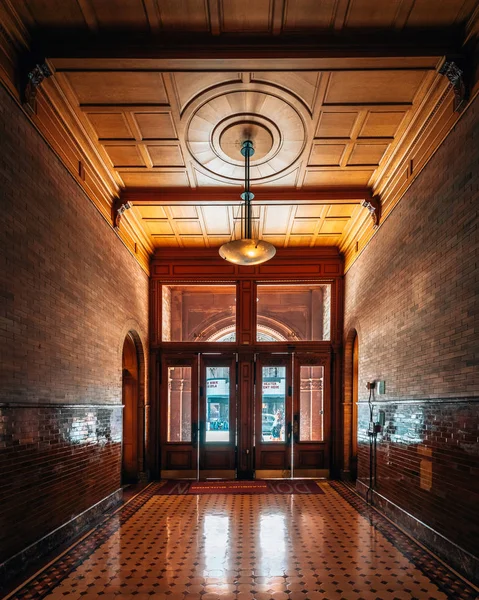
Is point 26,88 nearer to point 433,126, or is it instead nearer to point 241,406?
point 433,126

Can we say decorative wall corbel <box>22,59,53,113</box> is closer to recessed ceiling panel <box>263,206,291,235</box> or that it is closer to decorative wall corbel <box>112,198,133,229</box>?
decorative wall corbel <box>112,198,133,229</box>

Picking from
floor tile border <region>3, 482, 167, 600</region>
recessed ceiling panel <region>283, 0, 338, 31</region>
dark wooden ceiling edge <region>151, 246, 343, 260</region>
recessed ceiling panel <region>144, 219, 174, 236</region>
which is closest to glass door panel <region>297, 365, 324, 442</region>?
dark wooden ceiling edge <region>151, 246, 343, 260</region>

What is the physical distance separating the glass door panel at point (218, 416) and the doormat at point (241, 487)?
53cm

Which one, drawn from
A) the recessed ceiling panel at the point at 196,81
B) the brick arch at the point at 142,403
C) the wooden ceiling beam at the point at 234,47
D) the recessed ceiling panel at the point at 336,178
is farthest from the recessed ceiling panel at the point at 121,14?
the brick arch at the point at 142,403

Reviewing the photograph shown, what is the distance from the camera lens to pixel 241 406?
1034cm

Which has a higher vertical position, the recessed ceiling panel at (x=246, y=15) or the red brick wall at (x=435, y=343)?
the recessed ceiling panel at (x=246, y=15)

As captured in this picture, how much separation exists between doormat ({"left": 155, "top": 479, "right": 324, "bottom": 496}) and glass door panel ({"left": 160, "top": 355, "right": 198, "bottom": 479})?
446 millimetres

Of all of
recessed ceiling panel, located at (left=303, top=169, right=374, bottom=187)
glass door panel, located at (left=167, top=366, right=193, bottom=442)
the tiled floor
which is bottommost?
the tiled floor

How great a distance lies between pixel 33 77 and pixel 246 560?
15.9 feet

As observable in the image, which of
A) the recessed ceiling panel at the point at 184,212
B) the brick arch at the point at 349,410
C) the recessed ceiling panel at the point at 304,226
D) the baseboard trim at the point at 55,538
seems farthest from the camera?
the brick arch at the point at 349,410

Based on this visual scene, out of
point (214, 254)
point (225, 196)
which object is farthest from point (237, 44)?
point (214, 254)

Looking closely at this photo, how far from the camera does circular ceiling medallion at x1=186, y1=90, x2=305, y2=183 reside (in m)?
5.47

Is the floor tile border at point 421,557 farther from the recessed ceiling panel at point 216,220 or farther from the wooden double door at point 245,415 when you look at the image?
the recessed ceiling panel at point 216,220

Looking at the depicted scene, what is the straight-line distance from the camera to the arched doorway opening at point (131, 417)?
31.6 ft
